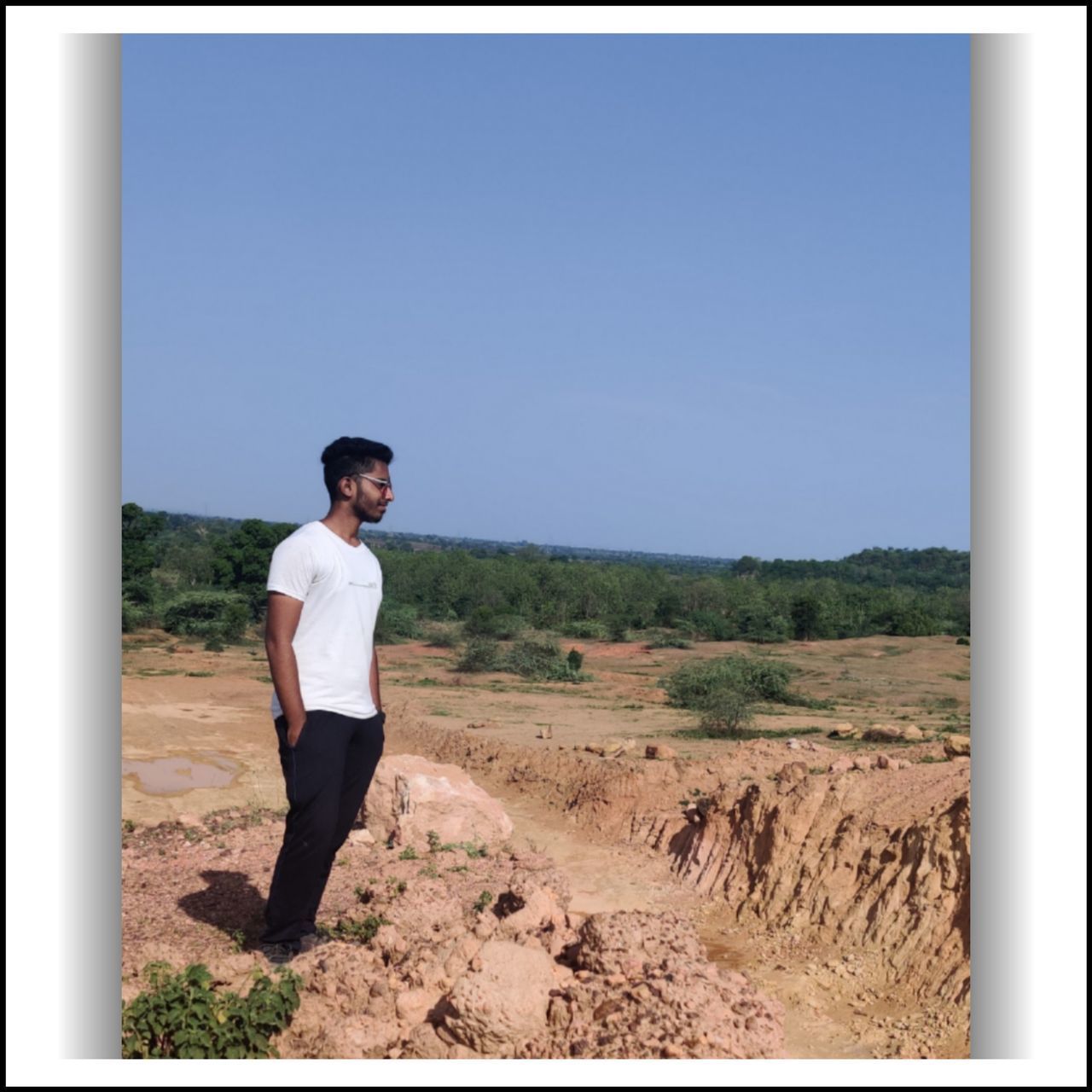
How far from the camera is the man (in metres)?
3.37

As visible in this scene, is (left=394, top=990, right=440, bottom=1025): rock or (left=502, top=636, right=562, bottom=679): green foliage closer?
(left=394, top=990, right=440, bottom=1025): rock

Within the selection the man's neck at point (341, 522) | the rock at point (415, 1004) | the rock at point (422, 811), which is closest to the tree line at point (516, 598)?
the rock at point (422, 811)

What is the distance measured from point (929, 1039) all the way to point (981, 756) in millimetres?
1541

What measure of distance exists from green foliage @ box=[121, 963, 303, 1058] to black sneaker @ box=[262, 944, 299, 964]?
12.8 inches

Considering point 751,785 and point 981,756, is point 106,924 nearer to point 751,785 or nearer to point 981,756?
point 981,756

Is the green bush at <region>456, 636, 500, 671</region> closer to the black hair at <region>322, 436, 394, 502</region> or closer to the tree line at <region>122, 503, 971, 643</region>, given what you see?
the tree line at <region>122, 503, 971, 643</region>

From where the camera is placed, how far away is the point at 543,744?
33.9 ft

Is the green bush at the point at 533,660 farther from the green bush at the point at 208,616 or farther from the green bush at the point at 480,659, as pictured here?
the green bush at the point at 208,616

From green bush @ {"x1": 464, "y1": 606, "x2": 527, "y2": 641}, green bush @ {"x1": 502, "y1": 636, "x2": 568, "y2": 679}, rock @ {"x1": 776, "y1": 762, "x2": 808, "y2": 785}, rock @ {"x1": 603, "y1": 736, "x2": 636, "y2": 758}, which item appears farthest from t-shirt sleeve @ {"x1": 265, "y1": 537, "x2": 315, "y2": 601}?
green bush @ {"x1": 464, "y1": 606, "x2": 527, "y2": 641}

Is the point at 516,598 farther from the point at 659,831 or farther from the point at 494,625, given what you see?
the point at 659,831

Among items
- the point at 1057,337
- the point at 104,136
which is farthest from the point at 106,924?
the point at 1057,337

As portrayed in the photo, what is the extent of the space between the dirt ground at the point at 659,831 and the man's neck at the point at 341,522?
169cm

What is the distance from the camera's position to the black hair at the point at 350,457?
3559mm

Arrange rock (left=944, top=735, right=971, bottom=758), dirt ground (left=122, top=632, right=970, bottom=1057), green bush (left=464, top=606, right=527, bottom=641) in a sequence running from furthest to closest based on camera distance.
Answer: green bush (left=464, top=606, right=527, bottom=641) < rock (left=944, top=735, right=971, bottom=758) < dirt ground (left=122, top=632, right=970, bottom=1057)
